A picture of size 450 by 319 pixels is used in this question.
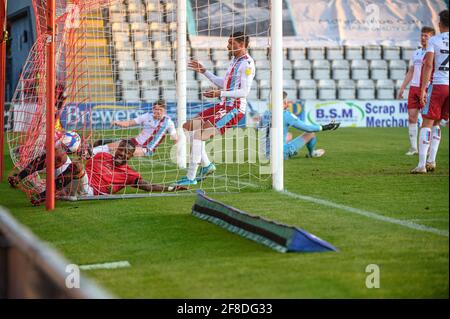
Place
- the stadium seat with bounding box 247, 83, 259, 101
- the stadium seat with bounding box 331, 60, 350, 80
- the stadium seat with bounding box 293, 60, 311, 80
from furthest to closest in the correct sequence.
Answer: the stadium seat with bounding box 331, 60, 350, 80 → the stadium seat with bounding box 293, 60, 311, 80 → the stadium seat with bounding box 247, 83, 259, 101

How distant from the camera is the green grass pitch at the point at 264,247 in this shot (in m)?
4.11

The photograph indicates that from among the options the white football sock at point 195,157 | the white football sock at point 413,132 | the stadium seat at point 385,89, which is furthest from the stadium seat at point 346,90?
the white football sock at point 195,157

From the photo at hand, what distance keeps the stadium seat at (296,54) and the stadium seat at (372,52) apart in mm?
2124

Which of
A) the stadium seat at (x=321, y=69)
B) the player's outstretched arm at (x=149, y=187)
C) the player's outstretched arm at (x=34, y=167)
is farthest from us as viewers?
the stadium seat at (x=321, y=69)

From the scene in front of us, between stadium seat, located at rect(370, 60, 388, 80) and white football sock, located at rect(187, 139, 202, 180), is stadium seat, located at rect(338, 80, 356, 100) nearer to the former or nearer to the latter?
stadium seat, located at rect(370, 60, 388, 80)

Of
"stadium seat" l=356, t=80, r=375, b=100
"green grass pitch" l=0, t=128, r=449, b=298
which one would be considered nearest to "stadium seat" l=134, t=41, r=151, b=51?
"stadium seat" l=356, t=80, r=375, b=100

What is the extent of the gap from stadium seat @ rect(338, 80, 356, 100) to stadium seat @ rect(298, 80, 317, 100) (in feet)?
2.71

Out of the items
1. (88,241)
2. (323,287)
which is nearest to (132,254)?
(88,241)

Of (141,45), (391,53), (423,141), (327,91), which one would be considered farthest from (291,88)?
(423,141)

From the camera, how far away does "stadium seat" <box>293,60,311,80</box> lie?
26.7m

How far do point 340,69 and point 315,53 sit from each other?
0.98 meters

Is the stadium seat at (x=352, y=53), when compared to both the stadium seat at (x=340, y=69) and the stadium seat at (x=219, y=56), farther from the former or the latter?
the stadium seat at (x=219, y=56)

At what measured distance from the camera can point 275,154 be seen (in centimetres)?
873

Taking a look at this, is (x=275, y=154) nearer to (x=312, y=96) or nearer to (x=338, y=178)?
(x=338, y=178)
